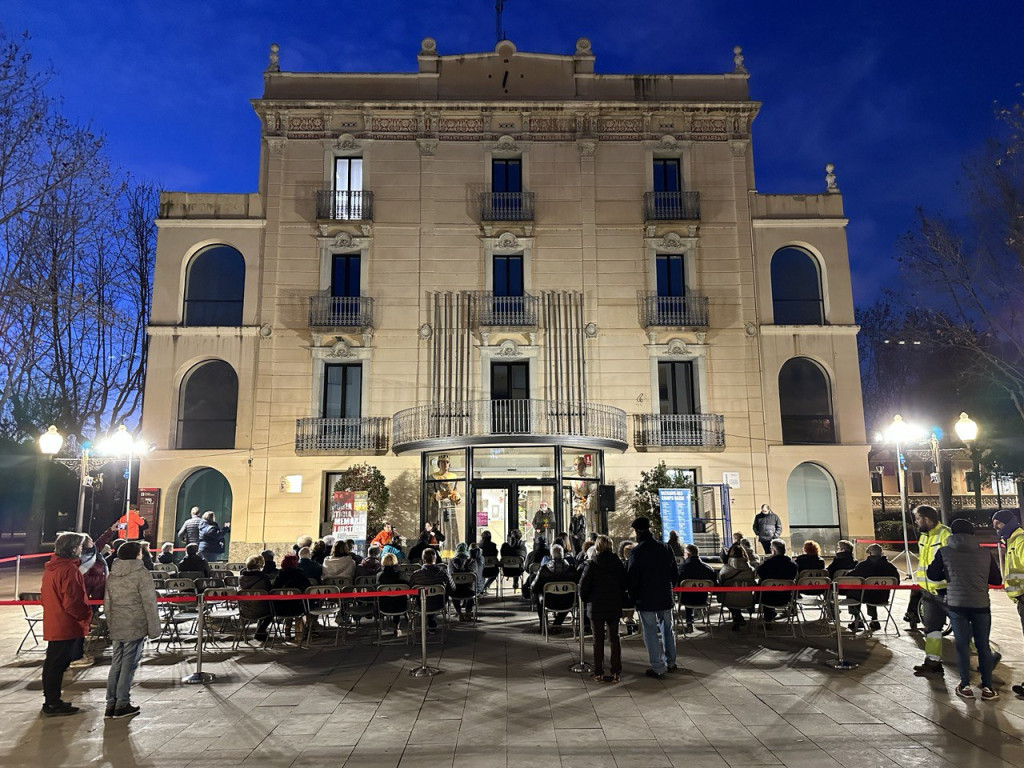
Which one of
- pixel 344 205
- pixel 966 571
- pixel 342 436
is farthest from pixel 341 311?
pixel 966 571

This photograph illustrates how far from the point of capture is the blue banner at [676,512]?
1931 cm

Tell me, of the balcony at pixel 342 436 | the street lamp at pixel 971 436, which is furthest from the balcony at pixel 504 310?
the street lamp at pixel 971 436

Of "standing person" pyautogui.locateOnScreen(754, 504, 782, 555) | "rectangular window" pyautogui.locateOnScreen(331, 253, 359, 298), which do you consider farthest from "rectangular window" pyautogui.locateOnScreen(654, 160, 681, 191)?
"standing person" pyautogui.locateOnScreen(754, 504, 782, 555)

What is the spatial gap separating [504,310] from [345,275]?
5.22 metres

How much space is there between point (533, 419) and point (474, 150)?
903 centimetres

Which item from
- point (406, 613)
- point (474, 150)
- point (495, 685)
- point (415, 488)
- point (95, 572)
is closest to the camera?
point (495, 685)

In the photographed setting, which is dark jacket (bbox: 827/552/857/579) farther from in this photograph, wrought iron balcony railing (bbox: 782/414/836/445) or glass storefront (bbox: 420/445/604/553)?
wrought iron balcony railing (bbox: 782/414/836/445)

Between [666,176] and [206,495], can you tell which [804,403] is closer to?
[666,176]

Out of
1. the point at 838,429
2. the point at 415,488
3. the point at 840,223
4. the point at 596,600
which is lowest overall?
the point at 596,600

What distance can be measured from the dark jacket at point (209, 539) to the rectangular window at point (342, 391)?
18.9 feet

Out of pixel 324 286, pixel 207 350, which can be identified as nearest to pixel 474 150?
pixel 324 286

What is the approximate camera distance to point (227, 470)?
21.9 m

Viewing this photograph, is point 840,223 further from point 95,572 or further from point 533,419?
point 95,572

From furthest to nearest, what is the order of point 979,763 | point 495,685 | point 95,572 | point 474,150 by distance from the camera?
point 474,150, point 95,572, point 495,685, point 979,763
